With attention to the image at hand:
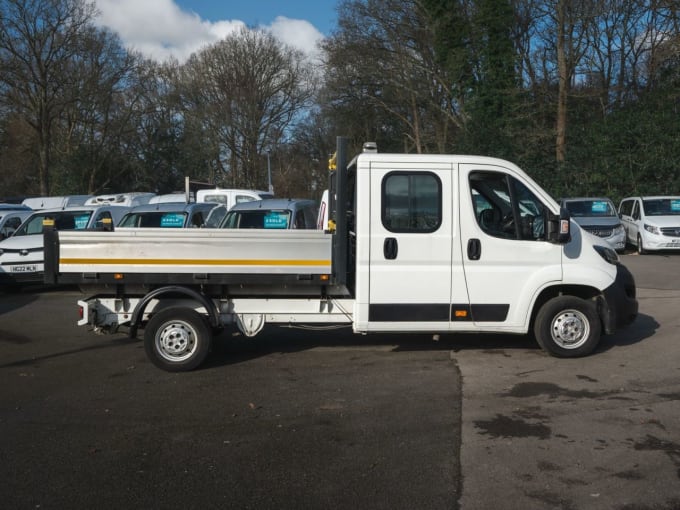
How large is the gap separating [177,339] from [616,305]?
4.97 m

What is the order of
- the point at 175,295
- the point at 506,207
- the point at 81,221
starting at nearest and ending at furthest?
1. the point at 175,295
2. the point at 506,207
3. the point at 81,221

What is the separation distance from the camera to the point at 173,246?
23.5 feet

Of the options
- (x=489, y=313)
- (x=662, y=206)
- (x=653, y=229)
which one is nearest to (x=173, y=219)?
(x=489, y=313)

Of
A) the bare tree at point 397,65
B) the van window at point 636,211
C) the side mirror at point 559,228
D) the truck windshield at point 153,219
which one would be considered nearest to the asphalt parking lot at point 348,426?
the side mirror at point 559,228

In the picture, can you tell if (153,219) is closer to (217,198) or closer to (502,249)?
(217,198)

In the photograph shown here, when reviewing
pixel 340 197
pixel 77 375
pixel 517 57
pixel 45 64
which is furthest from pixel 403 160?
pixel 45 64

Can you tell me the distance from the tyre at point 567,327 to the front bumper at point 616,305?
9cm

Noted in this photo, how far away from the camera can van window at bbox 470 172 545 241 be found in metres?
7.50

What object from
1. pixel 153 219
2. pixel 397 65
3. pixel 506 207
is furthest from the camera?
pixel 397 65

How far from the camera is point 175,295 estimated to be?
7.44m

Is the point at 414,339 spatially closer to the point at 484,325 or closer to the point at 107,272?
the point at 484,325

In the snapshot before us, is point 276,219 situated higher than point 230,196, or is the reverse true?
point 230,196

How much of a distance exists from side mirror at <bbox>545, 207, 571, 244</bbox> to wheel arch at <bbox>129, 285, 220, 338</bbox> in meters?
3.79

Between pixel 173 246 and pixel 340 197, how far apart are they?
Result: 185 centimetres
